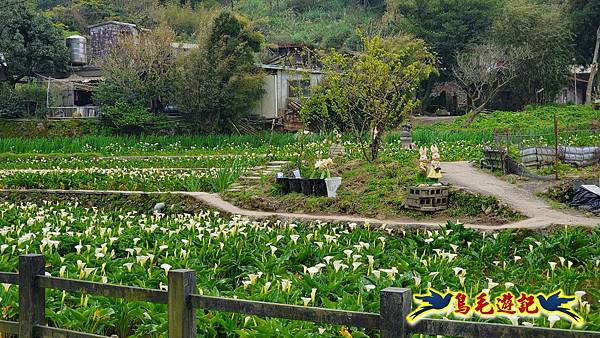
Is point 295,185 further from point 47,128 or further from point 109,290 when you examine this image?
point 47,128

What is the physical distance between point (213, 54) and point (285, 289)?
2778 cm

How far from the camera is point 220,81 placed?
33.7 meters

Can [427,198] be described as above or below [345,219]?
above

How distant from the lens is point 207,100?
33469 mm

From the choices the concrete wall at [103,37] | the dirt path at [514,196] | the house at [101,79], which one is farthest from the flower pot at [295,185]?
the concrete wall at [103,37]

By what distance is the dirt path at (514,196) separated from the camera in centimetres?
1127

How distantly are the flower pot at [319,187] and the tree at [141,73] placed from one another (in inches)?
841

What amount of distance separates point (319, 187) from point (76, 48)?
31.2 meters

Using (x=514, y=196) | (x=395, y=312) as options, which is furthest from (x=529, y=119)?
(x=395, y=312)

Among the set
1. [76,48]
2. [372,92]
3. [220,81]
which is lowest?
[372,92]

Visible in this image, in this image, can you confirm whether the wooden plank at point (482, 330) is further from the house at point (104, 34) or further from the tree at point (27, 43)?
A: the house at point (104, 34)

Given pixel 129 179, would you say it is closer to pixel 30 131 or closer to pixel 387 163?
pixel 387 163

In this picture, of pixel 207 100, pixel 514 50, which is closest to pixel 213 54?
pixel 207 100

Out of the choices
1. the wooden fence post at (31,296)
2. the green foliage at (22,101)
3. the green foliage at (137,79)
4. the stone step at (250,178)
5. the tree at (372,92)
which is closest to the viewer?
the wooden fence post at (31,296)
